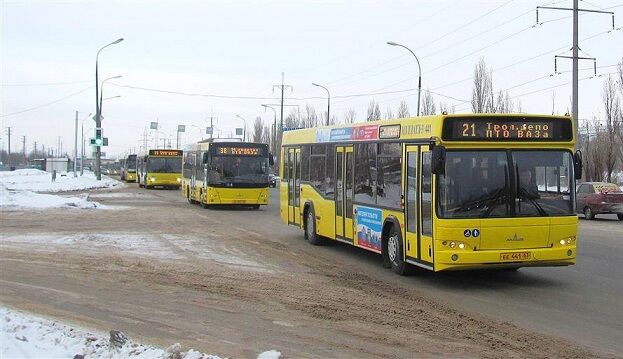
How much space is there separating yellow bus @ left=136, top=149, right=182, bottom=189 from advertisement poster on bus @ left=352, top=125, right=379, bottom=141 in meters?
39.9

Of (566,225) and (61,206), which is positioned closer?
(566,225)

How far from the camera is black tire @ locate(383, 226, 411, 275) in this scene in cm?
1160

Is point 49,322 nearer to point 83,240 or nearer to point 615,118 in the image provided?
point 83,240

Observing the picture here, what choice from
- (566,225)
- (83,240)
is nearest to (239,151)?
(83,240)

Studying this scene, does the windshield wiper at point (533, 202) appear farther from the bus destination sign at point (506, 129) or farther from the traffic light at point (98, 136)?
the traffic light at point (98, 136)

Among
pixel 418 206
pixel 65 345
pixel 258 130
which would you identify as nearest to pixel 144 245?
pixel 418 206

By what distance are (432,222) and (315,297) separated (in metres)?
2.18

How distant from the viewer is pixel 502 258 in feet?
33.7

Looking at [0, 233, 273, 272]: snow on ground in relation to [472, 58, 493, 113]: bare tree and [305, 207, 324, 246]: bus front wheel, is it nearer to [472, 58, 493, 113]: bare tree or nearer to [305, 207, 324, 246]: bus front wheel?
[305, 207, 324, 246]: bus front wheel

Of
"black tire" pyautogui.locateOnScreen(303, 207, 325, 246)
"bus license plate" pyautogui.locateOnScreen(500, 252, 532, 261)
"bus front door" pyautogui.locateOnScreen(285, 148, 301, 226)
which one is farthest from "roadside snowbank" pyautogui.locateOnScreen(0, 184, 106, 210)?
"bus license plate" pyautogui.locateOnScreen(500, 252, 532, 261)

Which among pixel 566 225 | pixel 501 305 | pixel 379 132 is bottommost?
pixel 501 305

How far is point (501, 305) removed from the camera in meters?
9.35

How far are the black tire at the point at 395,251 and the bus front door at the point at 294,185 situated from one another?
17.9ft

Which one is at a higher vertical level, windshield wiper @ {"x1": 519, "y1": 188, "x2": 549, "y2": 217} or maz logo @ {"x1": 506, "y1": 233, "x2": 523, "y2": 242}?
windshield wiper @ {"x1": 519, "y1": 188, "x2": 549, "y2": 217}
